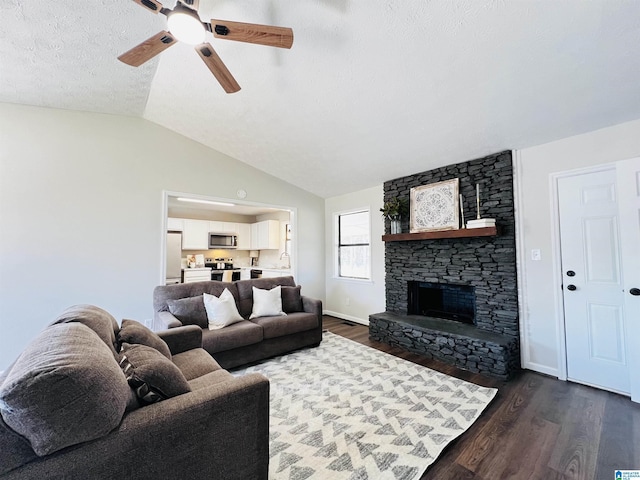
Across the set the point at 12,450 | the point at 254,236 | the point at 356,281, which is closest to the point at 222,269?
the point at 254,236

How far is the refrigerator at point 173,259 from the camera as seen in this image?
566 cm

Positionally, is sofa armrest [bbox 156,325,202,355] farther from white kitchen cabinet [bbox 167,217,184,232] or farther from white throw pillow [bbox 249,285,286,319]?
white kitchen cabinet [bbox 167,217,184,232]

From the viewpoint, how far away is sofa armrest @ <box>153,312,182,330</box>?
8.81ft

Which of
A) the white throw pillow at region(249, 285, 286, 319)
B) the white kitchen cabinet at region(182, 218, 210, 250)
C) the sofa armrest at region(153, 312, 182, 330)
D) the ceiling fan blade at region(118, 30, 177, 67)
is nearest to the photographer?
the ceiling fan blade at region(118, 30, 177, 67)

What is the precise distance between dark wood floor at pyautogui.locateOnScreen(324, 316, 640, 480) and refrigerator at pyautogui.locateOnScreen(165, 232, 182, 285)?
18.3ft

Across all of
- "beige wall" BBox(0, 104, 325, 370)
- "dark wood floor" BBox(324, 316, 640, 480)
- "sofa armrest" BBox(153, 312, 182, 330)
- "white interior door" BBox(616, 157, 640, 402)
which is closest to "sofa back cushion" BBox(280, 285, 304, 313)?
"sofa armrest" BBox(153, 312, 182, 330)

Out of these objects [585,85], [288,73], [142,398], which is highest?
[288,73]

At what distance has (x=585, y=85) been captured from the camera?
7.11 ft

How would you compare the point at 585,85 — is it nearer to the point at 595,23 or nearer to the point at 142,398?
the point at 595,23

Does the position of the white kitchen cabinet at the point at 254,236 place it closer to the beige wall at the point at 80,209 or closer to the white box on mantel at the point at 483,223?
the beige wall at the point at 80,209

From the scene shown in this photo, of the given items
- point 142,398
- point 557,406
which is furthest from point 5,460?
point 557,406

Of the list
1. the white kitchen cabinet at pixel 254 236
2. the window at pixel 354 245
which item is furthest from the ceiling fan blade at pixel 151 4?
the white kitchen cabinet at pixel 254 236

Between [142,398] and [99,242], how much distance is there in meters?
2.97

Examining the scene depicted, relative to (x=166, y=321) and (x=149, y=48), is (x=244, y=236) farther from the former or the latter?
(x=149, y=48)
